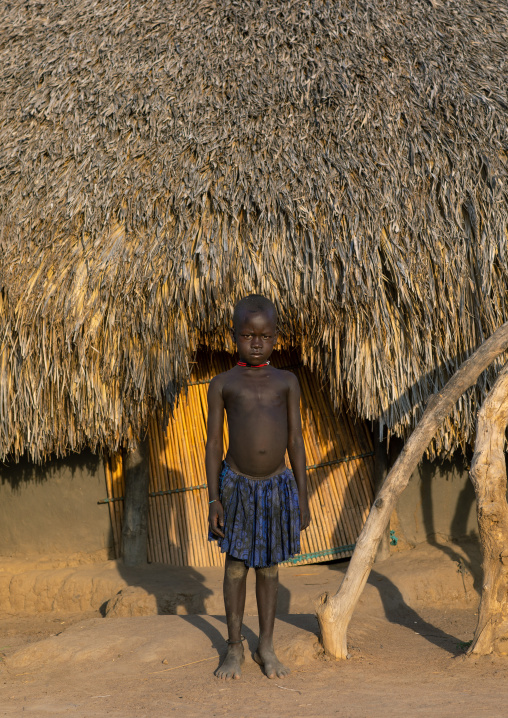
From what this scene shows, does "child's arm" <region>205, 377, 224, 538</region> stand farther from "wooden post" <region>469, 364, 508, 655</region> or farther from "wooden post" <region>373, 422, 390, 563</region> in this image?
"wooden post" <region>373, 422, 390, 563</region>

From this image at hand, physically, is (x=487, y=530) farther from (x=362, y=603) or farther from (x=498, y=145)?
(x=498, y=145)

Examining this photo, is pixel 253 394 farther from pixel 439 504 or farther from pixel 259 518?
pixel 439 504

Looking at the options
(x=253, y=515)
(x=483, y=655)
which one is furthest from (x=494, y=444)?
(x=253, y=515)

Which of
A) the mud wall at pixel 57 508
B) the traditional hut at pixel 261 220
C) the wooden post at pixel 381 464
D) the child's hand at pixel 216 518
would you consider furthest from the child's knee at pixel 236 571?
the mud wall at pixel 57 508

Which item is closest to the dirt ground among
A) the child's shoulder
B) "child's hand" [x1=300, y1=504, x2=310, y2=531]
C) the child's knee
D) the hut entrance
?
the child's knee

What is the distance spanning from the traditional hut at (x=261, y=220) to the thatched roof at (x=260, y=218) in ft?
0.04

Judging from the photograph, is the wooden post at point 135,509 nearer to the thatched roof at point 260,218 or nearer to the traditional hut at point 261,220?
the traditional hut at point 261,220

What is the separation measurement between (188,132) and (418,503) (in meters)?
2.85

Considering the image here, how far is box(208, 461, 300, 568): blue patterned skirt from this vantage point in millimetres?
2637

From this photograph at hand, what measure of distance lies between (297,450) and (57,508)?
2.66 meters

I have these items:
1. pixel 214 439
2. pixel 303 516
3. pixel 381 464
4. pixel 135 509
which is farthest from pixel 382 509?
pixel 135 509

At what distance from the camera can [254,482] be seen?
2693mm

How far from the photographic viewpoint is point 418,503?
449 centimetres

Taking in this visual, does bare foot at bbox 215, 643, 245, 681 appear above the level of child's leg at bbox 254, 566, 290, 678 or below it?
below
